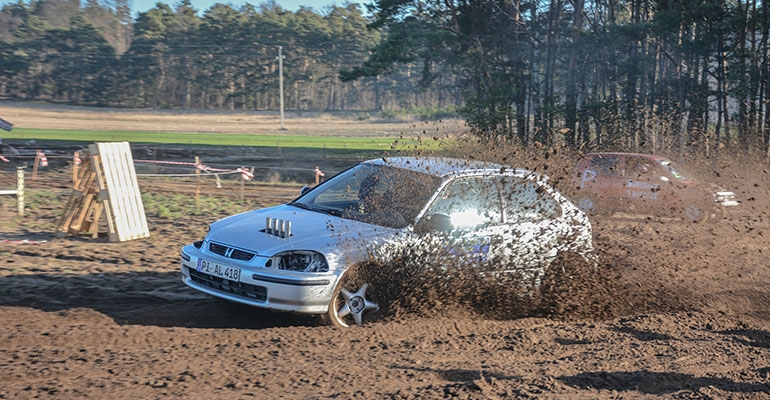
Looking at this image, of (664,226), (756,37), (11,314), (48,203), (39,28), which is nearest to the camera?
(11,314)

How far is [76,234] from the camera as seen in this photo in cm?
1077

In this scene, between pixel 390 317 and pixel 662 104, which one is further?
pixel 662 104

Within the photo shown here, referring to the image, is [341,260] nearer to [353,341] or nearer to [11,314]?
[353,341]

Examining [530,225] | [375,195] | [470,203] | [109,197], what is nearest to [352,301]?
[375,195]

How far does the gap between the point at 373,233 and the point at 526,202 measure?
1.66 metres

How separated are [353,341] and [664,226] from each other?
6.42 m

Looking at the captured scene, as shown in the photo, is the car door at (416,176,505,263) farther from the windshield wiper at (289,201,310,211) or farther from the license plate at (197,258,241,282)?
the license plate at (197,258,241,282)

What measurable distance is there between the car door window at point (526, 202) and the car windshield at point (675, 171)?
323 inches

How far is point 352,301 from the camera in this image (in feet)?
20.5

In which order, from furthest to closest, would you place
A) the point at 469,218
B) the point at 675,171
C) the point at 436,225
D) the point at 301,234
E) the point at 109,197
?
the point at 675,171 < the point at 109,197 < the point at 469,218 < the point at 436,225 < the point at 301,234

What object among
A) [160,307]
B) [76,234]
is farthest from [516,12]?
[160,307]

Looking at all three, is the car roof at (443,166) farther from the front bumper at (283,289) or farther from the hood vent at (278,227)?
the front bumper at (283,289)

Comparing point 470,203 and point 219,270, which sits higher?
point 470,203

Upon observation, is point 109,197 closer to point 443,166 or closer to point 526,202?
point 443,166
